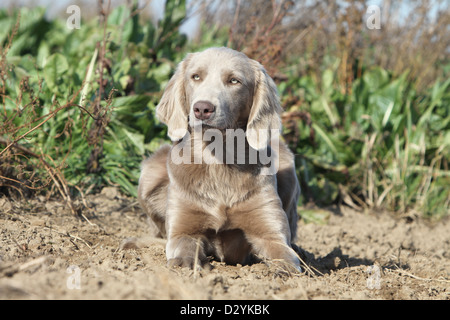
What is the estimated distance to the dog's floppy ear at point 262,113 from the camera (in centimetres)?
325

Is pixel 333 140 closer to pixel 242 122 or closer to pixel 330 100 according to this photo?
pixel 330 100

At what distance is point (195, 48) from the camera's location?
605 cm

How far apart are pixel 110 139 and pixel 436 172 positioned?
13.1 ft

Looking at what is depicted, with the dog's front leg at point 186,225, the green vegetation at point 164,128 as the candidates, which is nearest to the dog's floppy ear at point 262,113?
the dog's front leg at point 186,225

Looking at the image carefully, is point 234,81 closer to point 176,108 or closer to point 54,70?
point 176,108

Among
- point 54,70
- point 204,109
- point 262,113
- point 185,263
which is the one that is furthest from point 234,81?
point 54,70

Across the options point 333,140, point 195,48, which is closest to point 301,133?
point 333,140

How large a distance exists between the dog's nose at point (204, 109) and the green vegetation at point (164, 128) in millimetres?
1699

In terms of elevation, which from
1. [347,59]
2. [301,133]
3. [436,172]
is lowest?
[436,172]

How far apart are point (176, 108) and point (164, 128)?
6.09ft

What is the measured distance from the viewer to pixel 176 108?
11.2ft

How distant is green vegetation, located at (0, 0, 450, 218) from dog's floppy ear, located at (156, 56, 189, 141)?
43.0 inches

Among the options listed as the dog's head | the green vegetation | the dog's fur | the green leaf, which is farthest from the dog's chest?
the green leaf
